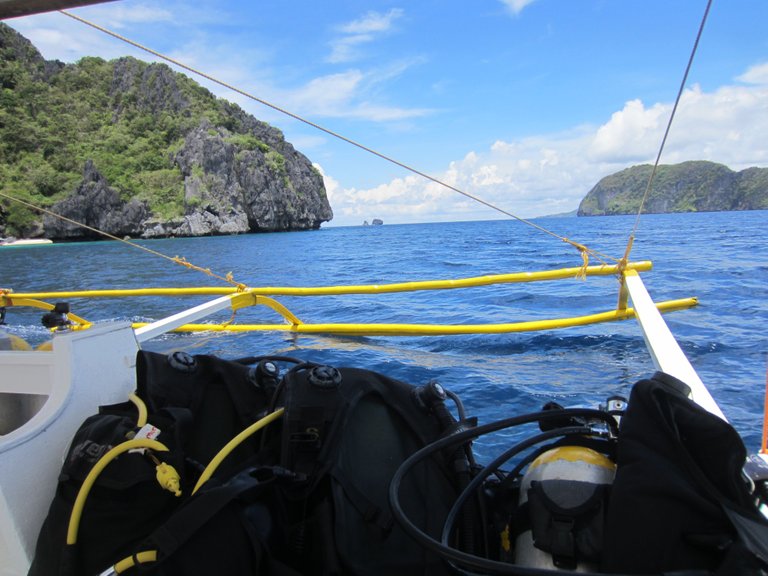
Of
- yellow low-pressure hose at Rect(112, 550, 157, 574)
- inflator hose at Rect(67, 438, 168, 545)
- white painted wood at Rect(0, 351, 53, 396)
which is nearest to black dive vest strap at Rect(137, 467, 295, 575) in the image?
yellow low-pressure hose at Rect(112, 550, 157, 574)

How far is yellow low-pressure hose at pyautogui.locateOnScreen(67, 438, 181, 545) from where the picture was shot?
1212 mm

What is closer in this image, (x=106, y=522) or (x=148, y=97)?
(x=106, y=522)

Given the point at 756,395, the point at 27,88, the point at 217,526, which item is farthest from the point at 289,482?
the point at 27,88

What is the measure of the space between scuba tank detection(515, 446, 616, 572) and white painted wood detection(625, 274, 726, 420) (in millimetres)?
622

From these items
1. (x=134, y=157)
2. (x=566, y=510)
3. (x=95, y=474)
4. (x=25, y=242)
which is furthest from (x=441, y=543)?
(x=134, y=157)

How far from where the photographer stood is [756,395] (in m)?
4.30

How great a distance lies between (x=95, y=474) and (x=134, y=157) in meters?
99.1

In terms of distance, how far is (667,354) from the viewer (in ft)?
8.11

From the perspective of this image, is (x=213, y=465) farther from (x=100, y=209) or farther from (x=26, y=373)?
(x=100, y=209)

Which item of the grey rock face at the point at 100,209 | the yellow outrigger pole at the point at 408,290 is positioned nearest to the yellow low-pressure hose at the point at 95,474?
the yellow outrigger pole at the point at 408,290

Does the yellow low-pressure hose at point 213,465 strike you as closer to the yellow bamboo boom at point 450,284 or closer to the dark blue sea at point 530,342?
the dark blue sea at point 530,342

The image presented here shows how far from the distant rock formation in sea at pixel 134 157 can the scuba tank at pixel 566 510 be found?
7309 centimetres

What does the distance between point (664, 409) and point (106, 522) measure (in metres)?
1.34

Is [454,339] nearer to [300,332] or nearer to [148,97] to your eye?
[300,332]
